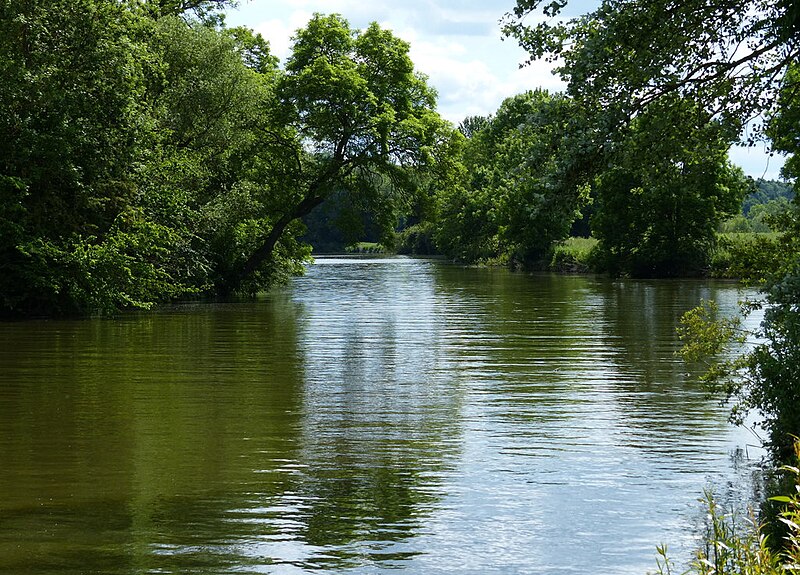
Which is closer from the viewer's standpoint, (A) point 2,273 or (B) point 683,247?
(A) point 2,273

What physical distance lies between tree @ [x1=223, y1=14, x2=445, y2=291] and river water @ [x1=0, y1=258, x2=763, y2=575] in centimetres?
1754

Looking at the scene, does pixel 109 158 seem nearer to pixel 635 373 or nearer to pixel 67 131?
pixel 67 131

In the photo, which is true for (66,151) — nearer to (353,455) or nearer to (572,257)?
(353,455)

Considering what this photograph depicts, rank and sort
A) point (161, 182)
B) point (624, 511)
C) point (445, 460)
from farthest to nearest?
1. point (161, 182)
2. point (445, 460)
3. point (624, 511)

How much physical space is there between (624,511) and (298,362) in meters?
11.3

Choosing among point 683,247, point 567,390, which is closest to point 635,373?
point 567,390

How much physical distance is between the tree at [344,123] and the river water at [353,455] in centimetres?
1754

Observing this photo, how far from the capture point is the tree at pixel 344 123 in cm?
3969

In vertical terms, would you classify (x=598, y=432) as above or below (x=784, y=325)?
below

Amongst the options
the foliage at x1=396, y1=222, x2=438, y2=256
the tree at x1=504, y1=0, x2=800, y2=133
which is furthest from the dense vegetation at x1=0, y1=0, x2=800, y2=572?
the foliage at x1=396, y1=222, x2=438, y2=256

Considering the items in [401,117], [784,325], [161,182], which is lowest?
[784,325]

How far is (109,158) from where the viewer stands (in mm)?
28078

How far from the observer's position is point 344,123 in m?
40.4

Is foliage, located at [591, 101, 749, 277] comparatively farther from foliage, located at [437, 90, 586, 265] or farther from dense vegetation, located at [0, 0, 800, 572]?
foliage, located at [437, 90, 586, 265]
